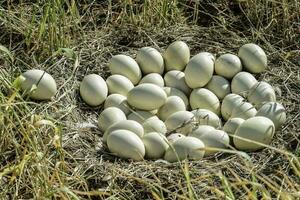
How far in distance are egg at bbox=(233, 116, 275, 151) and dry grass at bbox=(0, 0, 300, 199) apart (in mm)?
41

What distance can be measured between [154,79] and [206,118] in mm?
338

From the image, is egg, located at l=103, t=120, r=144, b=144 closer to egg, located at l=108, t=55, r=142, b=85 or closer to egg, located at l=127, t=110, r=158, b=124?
egg, located at l=127, t=110, r=158, b=124

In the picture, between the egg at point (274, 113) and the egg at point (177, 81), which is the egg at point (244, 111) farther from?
the egg at point (177, 81)

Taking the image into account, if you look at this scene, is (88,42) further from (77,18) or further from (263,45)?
(263,45)

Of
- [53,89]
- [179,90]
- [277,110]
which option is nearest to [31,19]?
[53,89]

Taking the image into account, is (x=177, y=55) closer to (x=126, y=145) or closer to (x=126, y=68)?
(x=126, y=68)

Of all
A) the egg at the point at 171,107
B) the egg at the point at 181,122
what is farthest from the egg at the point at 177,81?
the egg at the point at 181,122

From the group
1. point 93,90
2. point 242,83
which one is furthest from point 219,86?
point 93,90

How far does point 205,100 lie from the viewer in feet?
9.75

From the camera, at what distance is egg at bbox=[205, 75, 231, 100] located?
3.05 m

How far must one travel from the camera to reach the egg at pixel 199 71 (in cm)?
302

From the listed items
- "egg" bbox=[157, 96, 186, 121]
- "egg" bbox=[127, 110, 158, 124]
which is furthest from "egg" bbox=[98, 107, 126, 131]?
"egg" bbox=[157, 96, 186, 121]

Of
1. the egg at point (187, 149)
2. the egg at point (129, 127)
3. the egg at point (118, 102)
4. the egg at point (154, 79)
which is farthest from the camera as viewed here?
the egg at point (154, 79)

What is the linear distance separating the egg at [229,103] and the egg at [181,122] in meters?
0.18
